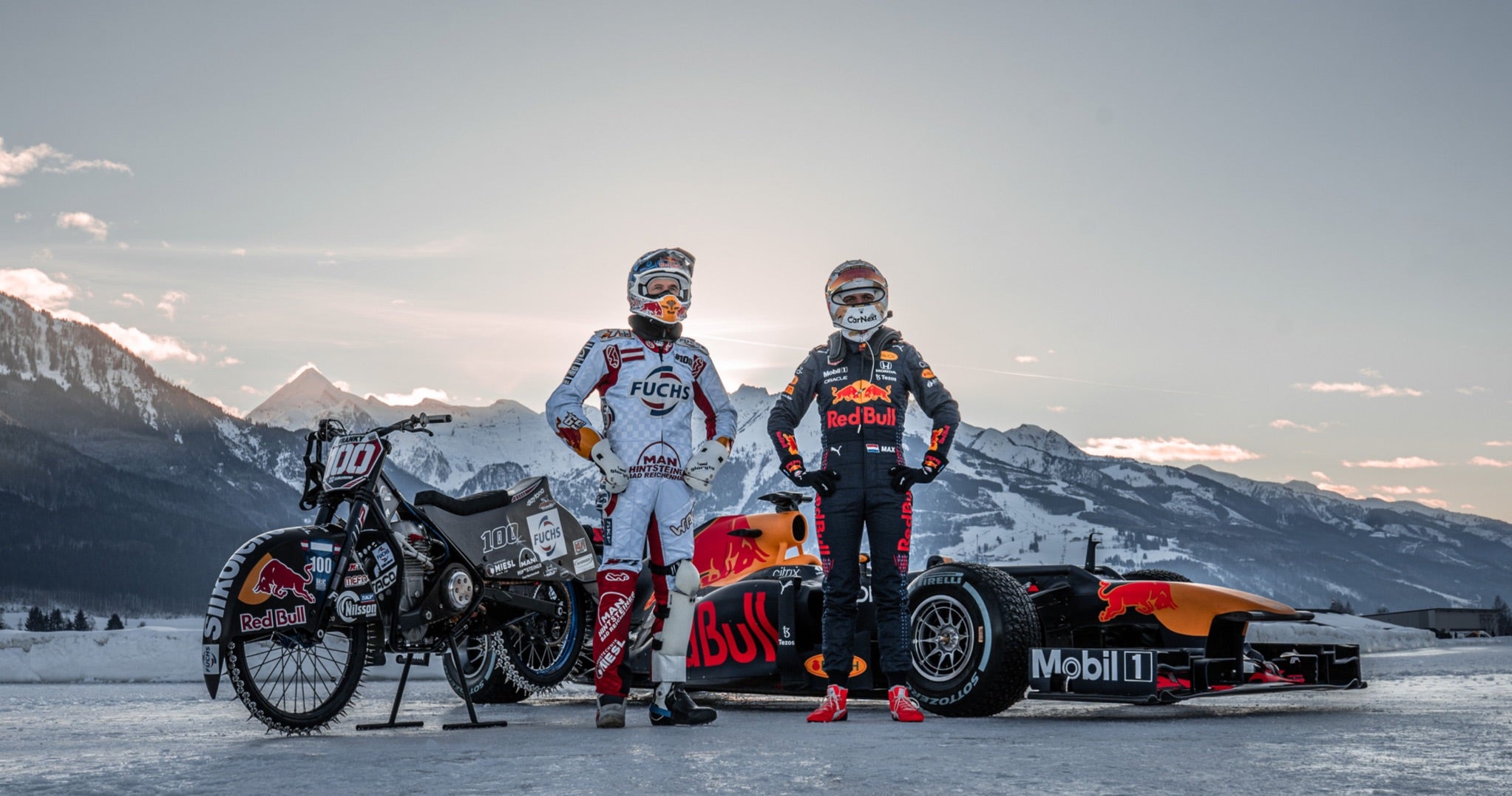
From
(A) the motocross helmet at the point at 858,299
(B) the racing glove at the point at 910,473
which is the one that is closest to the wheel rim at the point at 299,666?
(B) the racing glove at the point at 910,473

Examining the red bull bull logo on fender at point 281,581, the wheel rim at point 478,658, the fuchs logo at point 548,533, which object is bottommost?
the wheel rim at point 478,658

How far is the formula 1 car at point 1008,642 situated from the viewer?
6.11 m

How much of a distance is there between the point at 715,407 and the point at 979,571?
1.66 m

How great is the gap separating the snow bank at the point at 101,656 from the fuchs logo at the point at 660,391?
5222 millimetres

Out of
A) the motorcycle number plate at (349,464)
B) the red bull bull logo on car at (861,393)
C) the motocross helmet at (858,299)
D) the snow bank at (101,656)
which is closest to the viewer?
the motorcycle number plate at (349,464)

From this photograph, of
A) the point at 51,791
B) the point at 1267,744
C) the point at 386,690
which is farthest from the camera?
the point at 386,690

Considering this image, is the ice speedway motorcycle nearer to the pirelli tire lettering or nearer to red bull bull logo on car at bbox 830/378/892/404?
red bull bull logo on car at bbox 830/378/892/404

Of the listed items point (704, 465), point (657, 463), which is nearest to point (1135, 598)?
point (704, 465)

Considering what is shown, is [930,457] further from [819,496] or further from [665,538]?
[665,538]

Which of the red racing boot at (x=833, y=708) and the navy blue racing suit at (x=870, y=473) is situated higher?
the navy blue racing suit at (x=870, y=473)

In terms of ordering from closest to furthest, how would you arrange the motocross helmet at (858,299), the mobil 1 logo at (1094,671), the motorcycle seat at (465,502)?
the mobil 1 logo at (1094,671)
the motorcycle seat at (465,502)
the motocross helmet at (858,299)

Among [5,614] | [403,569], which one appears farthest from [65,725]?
[5,614]

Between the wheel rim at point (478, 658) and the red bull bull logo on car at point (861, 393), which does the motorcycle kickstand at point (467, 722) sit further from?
the red bull bull logo on car at point (861, 393)

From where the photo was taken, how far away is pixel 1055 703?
8.09 meters
